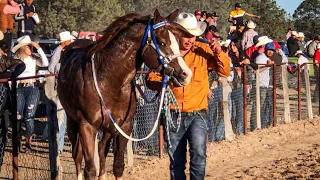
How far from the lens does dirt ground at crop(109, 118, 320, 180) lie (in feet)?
30.6

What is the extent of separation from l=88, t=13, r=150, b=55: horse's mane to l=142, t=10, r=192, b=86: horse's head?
438mm

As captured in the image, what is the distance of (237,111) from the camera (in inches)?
505

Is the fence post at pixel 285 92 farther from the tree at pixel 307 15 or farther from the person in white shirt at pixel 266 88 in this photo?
the tree at pixel 307 15

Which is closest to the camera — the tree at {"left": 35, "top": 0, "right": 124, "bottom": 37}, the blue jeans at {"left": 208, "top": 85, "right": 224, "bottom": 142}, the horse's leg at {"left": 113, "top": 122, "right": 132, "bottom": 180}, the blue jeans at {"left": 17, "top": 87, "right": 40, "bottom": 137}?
the horse's leg at {"left": 113, "top": 122, "right": 132, "bottom": 180}

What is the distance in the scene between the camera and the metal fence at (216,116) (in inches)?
352

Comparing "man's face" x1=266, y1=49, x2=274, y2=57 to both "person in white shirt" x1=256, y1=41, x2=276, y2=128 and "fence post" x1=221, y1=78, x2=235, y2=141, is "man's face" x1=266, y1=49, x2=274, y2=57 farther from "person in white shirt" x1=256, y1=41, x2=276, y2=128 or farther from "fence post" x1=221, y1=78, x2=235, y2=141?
"fence post" x1=221, y1=78, x2=235, y2=141

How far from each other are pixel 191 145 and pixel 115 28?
1.71 meters

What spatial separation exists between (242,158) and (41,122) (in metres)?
3.93

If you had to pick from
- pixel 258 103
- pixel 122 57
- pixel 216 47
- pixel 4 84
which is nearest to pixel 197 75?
pixel 216 47

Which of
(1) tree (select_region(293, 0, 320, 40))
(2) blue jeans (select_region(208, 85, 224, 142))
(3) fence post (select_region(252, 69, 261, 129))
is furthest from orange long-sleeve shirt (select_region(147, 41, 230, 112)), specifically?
(1) tree (select_region(293, 0, 320, 40))

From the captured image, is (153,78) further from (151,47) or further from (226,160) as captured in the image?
(226,160)

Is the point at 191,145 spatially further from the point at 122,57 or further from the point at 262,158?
the point at 262,158

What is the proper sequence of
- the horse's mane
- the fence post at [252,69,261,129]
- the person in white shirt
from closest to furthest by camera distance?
the horse's mane < the fence post at [252,69,261,129] < the person in white shirt

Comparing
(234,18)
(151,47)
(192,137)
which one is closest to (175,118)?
(192,137)
